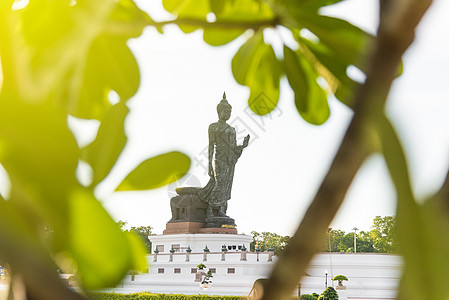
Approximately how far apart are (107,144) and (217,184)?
30.9 ft

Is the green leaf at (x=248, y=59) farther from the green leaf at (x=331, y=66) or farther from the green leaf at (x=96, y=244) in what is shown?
the green leaf at (x=96, y=244)

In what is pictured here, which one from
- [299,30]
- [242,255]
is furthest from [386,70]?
[242,255]

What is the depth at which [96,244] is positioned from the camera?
0.11 m

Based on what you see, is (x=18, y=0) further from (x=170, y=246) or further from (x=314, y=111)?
(x=170, y=246)

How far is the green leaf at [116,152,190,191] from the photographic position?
17cm

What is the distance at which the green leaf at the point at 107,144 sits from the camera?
16cm

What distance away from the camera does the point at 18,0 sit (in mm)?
169

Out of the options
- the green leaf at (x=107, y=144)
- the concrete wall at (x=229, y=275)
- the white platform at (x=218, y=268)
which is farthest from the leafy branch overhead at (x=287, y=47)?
the white platform at (x=218, y=268)

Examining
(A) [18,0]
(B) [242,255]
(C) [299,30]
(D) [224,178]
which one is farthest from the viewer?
(D) [224,178]

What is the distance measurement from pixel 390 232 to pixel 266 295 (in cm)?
2

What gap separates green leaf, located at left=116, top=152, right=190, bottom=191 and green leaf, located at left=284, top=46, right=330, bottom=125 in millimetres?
185

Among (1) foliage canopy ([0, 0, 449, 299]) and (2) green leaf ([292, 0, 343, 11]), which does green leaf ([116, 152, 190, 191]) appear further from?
(2) green leaf ([292, 0, 343, 11])

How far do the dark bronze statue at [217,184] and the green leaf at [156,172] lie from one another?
9.18 metres

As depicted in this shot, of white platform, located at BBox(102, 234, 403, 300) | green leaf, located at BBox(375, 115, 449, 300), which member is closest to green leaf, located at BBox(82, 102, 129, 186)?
green leaf, located at BBox(375, 115, 449, 300)
